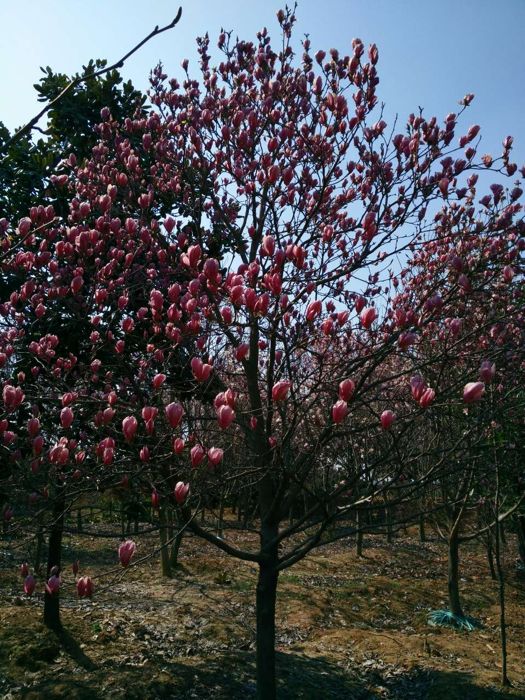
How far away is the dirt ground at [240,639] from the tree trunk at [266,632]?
1370 millimetres

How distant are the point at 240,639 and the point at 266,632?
4.29 meters

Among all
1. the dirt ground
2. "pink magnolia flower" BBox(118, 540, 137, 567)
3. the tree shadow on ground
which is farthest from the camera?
the dirt ground

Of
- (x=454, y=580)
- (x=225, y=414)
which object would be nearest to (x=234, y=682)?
(x=225, y=414)

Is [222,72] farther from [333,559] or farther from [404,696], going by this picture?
[333,559]

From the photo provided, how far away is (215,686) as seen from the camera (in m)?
6.73

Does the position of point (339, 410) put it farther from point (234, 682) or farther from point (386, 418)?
point (234, 682)

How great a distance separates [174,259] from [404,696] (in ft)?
21.1

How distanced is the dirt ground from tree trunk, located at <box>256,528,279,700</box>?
1.37 meters

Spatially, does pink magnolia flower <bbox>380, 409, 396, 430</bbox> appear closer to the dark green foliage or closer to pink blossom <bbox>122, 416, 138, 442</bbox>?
pink blossom <bbox>122, 416, 138, 442</bbox>

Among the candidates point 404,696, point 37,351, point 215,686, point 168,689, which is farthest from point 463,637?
point 37,351

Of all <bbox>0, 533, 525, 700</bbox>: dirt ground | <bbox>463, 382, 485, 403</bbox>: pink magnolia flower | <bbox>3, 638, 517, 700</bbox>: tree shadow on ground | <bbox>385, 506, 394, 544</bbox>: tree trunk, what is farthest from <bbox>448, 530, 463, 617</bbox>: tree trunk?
<bbox>463, 382, 485, 403</bbox>: pink magnolia flower

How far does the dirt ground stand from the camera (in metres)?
6.74

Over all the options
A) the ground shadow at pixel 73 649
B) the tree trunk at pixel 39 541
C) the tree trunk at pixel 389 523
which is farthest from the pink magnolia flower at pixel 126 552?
the ground shadow at pixel 73 649

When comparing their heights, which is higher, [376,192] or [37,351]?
[376,192]
